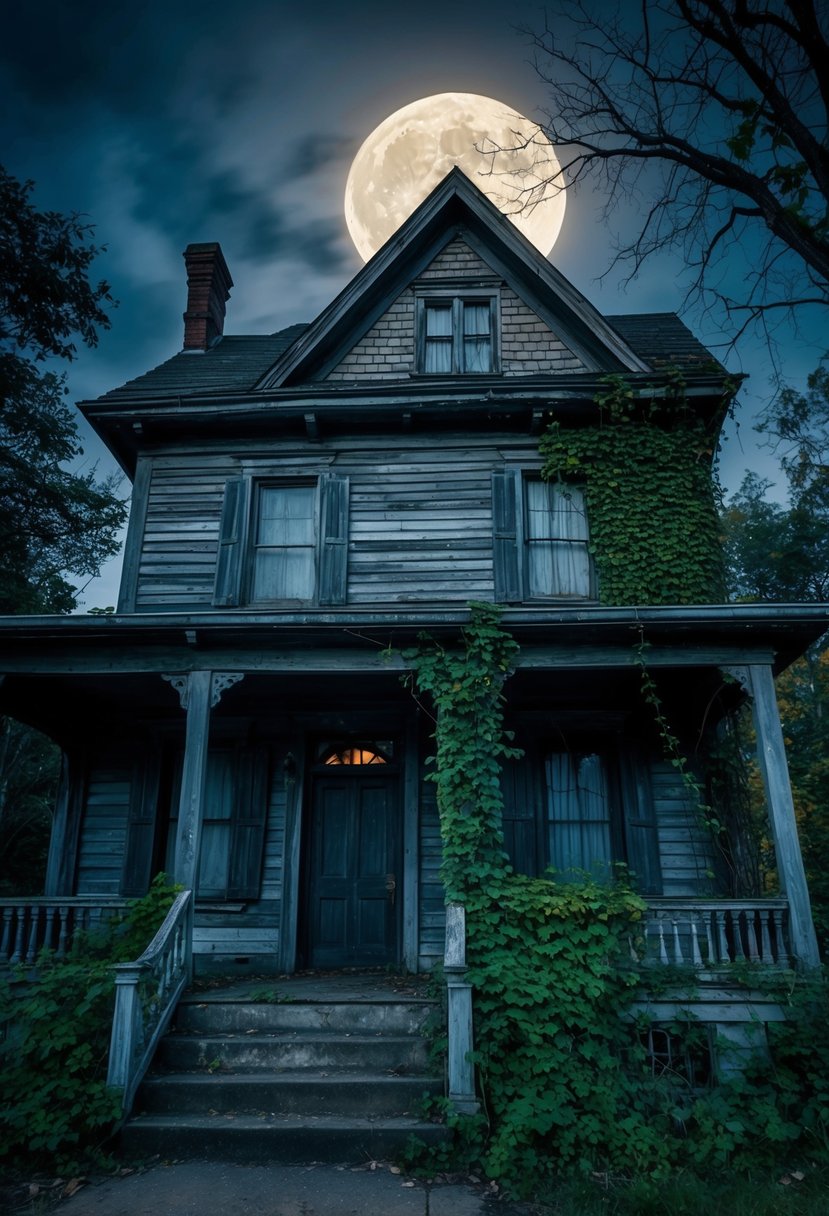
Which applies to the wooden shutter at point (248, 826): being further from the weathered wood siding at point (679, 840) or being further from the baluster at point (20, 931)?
the weathered wood siding at point (679, 840)

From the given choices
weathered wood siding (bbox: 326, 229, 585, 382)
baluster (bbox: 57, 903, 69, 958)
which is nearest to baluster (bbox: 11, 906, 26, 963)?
baluster (bbox: 57, 903, 69, 958)

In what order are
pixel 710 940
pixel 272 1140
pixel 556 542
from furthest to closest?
1. pixel 556 542
2. pixel 710 940
3. pixel 272 1140

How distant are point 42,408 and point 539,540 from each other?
15.8 meters

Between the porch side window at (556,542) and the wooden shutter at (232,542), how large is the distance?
373cm

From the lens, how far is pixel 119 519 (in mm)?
23844

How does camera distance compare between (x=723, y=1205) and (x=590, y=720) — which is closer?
(x=723, y=1205)

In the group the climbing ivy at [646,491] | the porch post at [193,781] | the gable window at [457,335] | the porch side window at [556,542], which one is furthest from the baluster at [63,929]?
the gable window at [457,335]

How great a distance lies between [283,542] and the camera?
417 inches

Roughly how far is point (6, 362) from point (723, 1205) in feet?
58.4

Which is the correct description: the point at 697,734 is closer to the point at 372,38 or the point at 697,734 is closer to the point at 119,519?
the point at 372,38

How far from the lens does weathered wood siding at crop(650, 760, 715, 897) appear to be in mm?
9281

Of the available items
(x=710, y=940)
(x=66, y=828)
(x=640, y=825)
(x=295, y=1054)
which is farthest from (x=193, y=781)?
(x=640, y=825)

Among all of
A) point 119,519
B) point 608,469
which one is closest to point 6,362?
point 119,519

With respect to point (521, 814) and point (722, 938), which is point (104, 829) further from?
point (722, 938)
